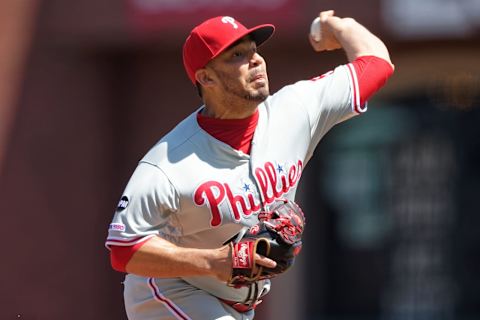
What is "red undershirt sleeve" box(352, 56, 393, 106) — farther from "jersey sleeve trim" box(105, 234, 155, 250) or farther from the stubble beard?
"jersey sleeve trim" box(105, 234, 155, 250)

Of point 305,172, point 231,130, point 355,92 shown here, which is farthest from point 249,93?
point 305,172

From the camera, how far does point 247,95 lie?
18.9 feet

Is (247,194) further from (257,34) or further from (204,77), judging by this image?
(257,34)

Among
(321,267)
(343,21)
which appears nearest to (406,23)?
(321,267)

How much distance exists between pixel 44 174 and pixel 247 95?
735 cm

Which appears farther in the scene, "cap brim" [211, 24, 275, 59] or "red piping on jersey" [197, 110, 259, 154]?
"red piping on jersey" [197, 110, 259, 154]

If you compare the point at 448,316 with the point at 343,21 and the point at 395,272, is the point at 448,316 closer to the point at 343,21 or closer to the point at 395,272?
the point at 395,272

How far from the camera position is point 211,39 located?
5.73 meters

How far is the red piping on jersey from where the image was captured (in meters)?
5.84

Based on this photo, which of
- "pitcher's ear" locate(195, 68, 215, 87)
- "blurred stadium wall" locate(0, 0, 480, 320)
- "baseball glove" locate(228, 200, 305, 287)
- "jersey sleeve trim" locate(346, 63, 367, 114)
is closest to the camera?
"baseball glove" locate(228, 200, 305, 287)

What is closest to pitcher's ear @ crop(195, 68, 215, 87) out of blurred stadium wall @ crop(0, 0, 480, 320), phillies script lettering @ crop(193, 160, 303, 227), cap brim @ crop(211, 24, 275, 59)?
cap brim @ crop(211, 24, 275, 59)

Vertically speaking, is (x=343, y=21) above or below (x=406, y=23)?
below

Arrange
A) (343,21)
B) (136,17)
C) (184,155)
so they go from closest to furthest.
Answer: (184,155)
(343,21)
(136,17)

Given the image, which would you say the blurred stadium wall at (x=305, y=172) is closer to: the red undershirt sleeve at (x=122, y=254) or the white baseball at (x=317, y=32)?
the white baseball at (x=317, y=32)
